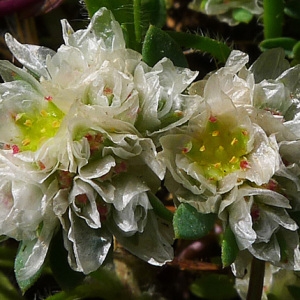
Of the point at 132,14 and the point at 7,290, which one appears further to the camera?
the point at 7,290

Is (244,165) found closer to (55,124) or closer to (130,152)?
(130,152)

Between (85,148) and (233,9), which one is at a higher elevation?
(85,148)

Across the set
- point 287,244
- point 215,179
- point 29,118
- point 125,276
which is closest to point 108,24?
point 29,118

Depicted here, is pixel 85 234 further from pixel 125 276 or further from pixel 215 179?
pixel 125 276

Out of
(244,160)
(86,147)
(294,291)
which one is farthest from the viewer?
(294,291)

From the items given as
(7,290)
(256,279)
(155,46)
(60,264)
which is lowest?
(7,290)

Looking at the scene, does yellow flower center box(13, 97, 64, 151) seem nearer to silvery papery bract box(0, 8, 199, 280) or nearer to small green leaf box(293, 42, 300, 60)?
silvery papery bract box(0, 8, 199, 280)

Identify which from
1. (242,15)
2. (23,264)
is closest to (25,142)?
(23,264)
